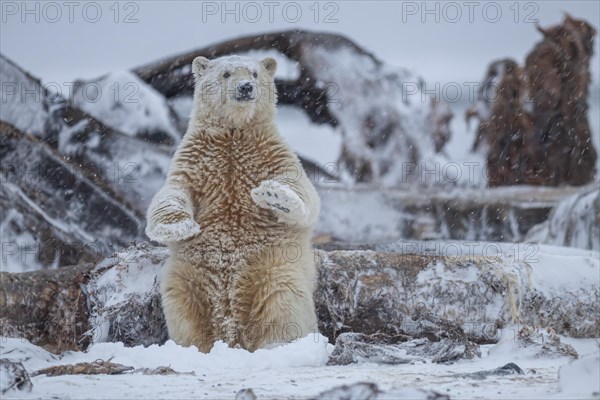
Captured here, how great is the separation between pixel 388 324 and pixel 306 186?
1.55 metres

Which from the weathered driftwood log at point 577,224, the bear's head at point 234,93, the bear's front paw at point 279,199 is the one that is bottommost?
the weathered driftwood log at point 577,224

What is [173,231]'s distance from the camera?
7531mm

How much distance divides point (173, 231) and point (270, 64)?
6.70 ft

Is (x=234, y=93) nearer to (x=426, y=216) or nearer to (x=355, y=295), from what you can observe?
(x=355, y=295)

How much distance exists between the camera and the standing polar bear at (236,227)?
773cm

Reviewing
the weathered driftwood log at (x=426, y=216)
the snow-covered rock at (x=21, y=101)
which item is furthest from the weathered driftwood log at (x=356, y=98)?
the snow-covered rock at (x=21, y=101)

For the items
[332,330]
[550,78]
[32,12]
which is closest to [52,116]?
[32,12]

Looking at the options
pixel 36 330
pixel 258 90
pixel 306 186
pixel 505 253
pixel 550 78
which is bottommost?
pixel 36 330

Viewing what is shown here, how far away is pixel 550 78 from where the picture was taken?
1633 cm

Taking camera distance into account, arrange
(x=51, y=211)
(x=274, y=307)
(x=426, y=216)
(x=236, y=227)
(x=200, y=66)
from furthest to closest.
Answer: (x=426, y=216) → (x=51, y=211) → (x=200, y=66) → (x=236, y=227) → (x=274, y=307)

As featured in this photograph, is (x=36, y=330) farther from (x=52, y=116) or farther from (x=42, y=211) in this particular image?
(x=52, y=116)

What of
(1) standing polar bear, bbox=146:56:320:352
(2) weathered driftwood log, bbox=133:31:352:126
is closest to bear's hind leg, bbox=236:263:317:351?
(1) standing polar bear, bbox=146:56:320:352

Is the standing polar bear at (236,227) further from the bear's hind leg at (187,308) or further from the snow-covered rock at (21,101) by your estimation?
the snow-covered rock at (21,101)

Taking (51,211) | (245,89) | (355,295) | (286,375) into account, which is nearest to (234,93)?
(245,89)
